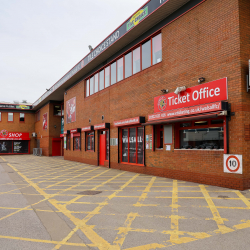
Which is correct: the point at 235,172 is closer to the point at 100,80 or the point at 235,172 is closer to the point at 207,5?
the point at 207,5

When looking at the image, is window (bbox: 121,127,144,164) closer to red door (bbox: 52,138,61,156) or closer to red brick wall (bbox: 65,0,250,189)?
red brick wall (bbox: 65,0,250,189)

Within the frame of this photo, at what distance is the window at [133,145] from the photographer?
12.9 meters

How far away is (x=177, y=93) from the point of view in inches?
387

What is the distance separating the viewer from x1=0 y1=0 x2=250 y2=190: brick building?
26.0 feet

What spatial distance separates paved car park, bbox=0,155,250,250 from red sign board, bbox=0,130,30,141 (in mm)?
30841

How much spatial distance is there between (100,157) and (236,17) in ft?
41.8

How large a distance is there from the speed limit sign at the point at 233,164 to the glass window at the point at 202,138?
66cm

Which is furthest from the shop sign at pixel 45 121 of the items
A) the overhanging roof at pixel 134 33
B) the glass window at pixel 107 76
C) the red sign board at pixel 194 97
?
the red sign board at pixel 194 97

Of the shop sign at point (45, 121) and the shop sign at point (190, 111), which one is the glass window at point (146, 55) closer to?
the shop sign at point (190, 111)

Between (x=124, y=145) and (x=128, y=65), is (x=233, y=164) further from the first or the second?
(x=128, y=65)

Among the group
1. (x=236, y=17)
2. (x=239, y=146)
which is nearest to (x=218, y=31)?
(x=236, y=17)

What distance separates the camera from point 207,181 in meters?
8.70

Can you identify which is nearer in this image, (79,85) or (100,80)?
(100,80)

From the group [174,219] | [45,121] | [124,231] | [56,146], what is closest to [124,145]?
[174,219]
